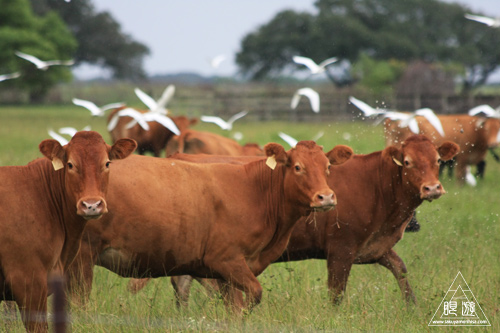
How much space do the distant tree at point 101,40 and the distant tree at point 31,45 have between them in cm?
915

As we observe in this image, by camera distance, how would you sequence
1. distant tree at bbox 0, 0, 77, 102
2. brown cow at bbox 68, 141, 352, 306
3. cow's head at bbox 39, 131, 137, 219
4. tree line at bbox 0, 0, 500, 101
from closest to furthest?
1. cow's head at bbox 39, 131, 137, 219
2. brown cow at bbox 68, 141, 352, 306
3. distant tree at bbox 0, 0, 77, 102
4. tree line at bbox 0, 0, 500, 101

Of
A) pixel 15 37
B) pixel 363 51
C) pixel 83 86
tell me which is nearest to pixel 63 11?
pixel 83 86

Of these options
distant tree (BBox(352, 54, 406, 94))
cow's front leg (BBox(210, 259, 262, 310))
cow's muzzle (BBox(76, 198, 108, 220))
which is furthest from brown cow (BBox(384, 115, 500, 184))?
distant tree (BBox(352, 54, 406, 94))

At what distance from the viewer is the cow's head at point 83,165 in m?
4.91

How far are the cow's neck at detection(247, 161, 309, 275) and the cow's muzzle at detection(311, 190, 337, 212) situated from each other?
12.8 inches

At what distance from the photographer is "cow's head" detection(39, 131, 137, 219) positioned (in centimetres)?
491

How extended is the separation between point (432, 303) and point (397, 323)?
0.83 m

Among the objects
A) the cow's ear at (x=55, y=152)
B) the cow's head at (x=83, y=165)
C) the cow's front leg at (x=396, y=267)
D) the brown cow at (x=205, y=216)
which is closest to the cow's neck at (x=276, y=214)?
the brown cow at (x=205, y=216)

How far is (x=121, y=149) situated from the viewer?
5.37 meters

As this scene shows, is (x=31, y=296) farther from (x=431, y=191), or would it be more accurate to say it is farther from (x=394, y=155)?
(x=394, y=155)

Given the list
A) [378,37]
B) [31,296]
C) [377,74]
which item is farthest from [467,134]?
[378,37]

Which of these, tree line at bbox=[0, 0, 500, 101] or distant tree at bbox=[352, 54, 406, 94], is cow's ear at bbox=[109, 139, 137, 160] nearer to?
distant tree at bbox=[352, 54, 406, 94]

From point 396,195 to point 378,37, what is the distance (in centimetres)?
5403

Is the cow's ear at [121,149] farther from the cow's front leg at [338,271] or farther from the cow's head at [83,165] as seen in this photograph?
the cow's front leg at [338,271]
